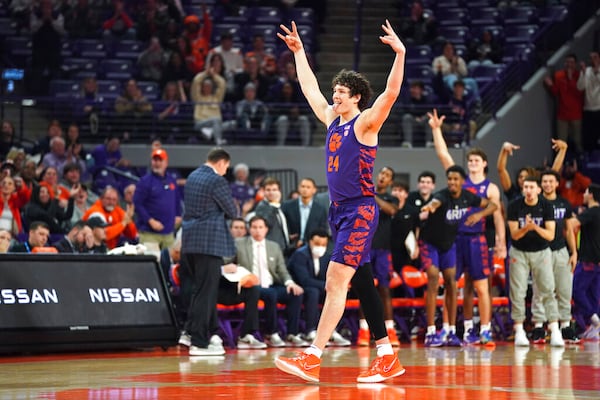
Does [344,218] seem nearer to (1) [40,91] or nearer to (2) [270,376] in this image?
(2) [270,376]

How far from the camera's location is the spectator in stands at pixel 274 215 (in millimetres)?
14258

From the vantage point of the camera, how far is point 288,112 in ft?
65.5

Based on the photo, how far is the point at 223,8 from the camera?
2269cm

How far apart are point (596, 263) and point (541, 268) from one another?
1432 mm

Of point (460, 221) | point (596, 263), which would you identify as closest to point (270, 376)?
point (460, 221)

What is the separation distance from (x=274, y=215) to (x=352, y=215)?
5728 mm

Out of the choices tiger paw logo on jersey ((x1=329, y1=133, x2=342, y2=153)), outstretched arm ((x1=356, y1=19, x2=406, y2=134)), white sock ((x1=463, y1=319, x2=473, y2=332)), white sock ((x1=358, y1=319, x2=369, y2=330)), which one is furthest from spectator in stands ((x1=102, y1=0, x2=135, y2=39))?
outstretched arm ((x1=356, y1=19, x2=406, y2=134))

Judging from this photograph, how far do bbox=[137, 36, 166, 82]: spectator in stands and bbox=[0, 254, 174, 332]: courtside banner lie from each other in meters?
8.60

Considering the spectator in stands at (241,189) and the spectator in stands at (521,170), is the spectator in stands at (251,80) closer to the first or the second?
the spectator in stands at (241,189)

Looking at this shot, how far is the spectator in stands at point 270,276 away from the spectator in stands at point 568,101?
8599mm

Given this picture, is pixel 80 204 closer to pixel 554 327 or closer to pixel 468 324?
pixel 468 324

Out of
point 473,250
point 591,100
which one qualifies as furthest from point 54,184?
point 591,100

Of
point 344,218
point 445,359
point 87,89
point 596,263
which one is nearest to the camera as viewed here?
point 344,218

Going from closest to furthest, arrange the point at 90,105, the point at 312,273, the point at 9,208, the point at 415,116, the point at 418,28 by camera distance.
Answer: the point at 312,273, the point at 9,208, the point at 90,105, the point at 415,116, the point at 418,28
